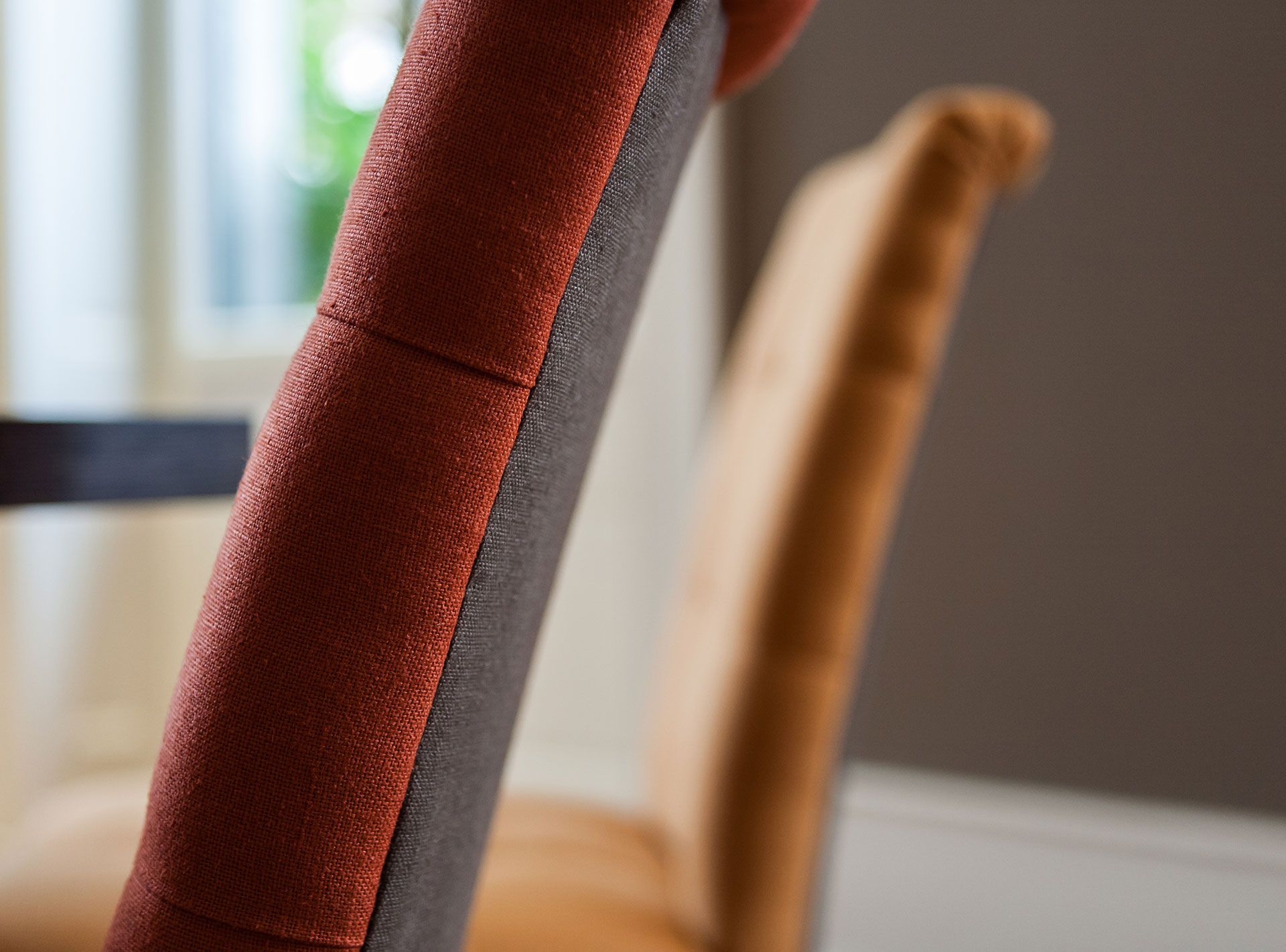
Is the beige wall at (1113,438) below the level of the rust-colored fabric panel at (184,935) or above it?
above

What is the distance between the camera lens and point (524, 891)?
698 millimetres

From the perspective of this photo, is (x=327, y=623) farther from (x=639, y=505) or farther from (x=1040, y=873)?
(x=639, y=505)

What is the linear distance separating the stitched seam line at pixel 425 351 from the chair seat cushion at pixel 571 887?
401 millimetres

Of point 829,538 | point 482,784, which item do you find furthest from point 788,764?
point 482,784

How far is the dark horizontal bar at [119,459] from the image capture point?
2.58ft

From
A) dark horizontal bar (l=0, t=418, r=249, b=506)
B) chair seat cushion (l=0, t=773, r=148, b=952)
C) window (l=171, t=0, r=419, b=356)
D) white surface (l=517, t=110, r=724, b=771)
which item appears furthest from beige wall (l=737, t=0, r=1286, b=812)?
window (l=171, t=0, r=419, b=356)

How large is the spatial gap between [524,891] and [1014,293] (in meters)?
1.16

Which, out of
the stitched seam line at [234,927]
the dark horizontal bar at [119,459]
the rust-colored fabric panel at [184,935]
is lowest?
the rust-colored fabric panel at [184,935]

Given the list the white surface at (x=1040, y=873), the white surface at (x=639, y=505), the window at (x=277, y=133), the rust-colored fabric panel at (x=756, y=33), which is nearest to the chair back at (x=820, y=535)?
the rust-colored fabric panel at (x=756, y=33)

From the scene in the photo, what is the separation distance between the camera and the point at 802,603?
679 millimetres

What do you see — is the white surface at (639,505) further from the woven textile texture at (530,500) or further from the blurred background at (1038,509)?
the woven textile texture at (530,500)

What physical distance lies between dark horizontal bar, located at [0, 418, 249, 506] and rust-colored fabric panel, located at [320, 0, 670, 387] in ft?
1.84

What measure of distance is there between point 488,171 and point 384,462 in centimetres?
9

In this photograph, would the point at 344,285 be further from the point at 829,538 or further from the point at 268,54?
the point at 268,54
